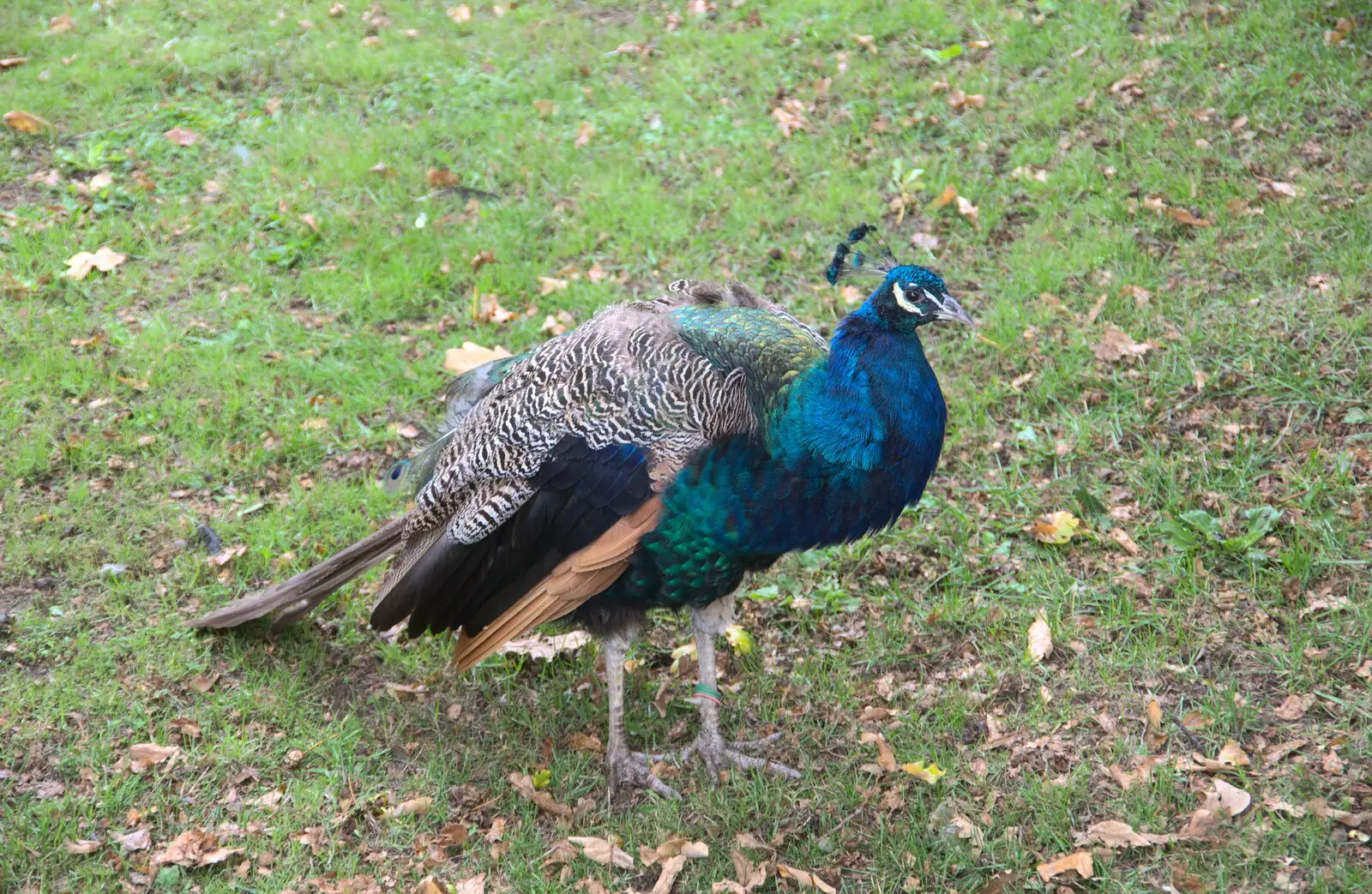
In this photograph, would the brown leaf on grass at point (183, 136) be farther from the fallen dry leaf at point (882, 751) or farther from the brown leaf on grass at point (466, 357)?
the fallen dry leaf at point (882, 751)

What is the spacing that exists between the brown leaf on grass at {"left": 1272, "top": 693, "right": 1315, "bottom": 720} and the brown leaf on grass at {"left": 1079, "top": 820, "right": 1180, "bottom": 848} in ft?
1.89

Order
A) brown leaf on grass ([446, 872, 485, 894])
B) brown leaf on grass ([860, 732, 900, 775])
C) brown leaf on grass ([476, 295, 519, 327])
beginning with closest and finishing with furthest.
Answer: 1. brown leaf on grass ([446, 872, 485, 894])
2. brown leaf on grass ([860, 732, 900, 775])
3. brown leaf on grass ([476, 295, 519, 327])

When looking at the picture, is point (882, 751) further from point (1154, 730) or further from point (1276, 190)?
point (1276, 190)

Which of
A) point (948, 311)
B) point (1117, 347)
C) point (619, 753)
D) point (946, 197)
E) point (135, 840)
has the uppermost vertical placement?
point (948, 311)

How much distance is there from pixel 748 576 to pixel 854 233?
136 cm

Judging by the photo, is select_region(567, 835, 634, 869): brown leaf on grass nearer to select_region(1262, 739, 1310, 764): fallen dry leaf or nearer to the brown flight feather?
the brown flight feather

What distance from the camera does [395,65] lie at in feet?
23.9

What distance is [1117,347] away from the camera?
4.76 m

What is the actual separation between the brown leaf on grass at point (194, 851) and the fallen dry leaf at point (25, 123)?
15.9 feet

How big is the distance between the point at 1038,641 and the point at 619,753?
4.41ft

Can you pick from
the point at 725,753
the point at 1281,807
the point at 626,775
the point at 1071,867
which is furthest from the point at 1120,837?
the point at 626,775

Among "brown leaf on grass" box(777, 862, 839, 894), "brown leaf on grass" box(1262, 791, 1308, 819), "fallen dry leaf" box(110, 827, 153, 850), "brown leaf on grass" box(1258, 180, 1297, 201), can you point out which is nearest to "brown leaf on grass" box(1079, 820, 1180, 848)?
"brown leaf on grass" box(1262, 791, 1308, 819)

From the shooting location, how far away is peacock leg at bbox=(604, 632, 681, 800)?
3592 millimetres

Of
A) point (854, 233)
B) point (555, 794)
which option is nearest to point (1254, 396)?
point (854, 233)
